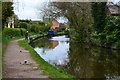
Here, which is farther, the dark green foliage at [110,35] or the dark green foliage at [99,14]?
the dark green foliage at [99,14]

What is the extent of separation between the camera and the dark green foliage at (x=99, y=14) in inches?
1101

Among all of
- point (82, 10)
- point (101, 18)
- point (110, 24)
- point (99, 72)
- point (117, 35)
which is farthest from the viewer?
point (82, 10)

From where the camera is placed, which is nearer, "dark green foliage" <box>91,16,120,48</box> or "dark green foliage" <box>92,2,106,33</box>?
"dark green foliage" <box>91,16,120,48</box>

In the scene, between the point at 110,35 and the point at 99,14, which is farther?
the point at 99,14

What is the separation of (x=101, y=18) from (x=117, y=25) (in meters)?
4.05

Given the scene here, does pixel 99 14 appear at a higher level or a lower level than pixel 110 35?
higher

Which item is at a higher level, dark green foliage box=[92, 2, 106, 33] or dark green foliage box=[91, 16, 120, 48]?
dark green foliage box=[92, 2, 106, 33]

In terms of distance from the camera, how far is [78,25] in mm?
33875

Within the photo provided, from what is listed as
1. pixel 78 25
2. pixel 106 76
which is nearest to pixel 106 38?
pixel 78 25

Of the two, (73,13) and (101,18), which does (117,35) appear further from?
(73,13)

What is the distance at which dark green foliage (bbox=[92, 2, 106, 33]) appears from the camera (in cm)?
2797

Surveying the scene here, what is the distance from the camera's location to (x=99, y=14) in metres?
28.1

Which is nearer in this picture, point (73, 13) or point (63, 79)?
point (63, 79)

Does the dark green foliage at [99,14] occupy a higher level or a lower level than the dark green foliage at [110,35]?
higher
